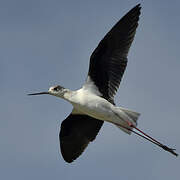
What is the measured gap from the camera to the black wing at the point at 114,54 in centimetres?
1418

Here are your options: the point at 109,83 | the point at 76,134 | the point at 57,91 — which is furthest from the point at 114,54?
the point at 76,134

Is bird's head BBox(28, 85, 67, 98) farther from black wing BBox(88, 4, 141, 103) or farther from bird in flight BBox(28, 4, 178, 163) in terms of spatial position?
black wing BBox(88, 4, 141, 103)

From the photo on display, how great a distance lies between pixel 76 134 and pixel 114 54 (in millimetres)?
2448

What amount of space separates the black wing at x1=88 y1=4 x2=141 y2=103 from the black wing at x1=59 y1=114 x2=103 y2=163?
1162 millimetres

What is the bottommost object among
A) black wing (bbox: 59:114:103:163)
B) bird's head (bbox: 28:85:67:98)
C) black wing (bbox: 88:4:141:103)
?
black wing (bbox: 59:114:103:163)

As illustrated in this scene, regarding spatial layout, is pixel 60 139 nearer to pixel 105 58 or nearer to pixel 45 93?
pixel 45 93

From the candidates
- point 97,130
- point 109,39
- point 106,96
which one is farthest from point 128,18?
point 97,130

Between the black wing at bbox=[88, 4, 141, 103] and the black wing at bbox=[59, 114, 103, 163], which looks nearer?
the black wing at bbox=[88, 4, 141, 103]

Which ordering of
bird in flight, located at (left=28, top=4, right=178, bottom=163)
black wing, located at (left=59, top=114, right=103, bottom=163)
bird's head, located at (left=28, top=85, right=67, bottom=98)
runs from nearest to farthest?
bird in flight, located at (left=28, top=4, right=178, bottom=163)
bird's head, located at (left=28, top=85, right=67, bottom=98)
black wing, located at (left=59, top=114, right=103, bottom=163)

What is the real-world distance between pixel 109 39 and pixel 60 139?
2987 mm

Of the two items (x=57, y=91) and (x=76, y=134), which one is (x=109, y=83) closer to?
(x=57, y=91)

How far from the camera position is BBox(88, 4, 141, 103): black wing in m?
14.2

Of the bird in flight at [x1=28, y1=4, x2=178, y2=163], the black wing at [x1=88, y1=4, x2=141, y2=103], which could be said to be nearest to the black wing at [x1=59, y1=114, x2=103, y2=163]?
the bird in flight at [x1=28, y1=4, x2=178, y2=163]

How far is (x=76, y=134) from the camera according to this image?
15406 millimetres
